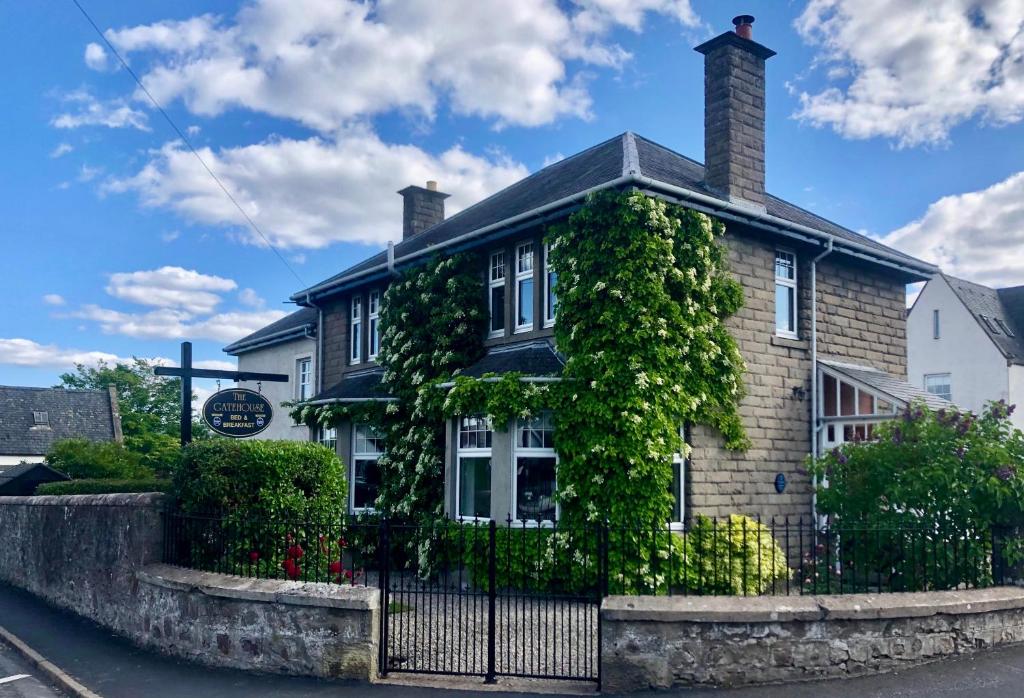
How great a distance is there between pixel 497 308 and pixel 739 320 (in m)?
4.24

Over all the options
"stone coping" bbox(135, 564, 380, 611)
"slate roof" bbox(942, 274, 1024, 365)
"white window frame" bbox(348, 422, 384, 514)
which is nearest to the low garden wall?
"stone coping" bbox(135, 564, 380, 611)

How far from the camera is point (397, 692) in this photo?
7.79m

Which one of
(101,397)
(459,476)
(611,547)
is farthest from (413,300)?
(101,397)

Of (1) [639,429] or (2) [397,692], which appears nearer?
(2) [397,692]

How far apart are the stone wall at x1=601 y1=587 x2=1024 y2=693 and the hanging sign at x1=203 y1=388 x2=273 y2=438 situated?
8.78 m

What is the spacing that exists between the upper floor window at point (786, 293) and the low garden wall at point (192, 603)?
9.63 m

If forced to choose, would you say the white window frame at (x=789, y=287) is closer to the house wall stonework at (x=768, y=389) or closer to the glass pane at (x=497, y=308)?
the house wall stonework at (x=768, y=389)

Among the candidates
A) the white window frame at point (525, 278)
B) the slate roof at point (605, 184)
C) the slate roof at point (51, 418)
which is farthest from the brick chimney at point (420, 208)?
the slate roof at point (51, 418)

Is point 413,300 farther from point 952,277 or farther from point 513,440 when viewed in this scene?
point 952,277

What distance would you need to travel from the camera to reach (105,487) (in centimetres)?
1441

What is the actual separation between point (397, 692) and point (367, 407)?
9.84 metres

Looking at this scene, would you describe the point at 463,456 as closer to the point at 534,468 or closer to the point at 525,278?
the point at 534,468

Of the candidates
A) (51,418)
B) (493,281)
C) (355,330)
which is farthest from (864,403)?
(51,418)

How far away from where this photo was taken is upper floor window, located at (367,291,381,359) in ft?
63.1
